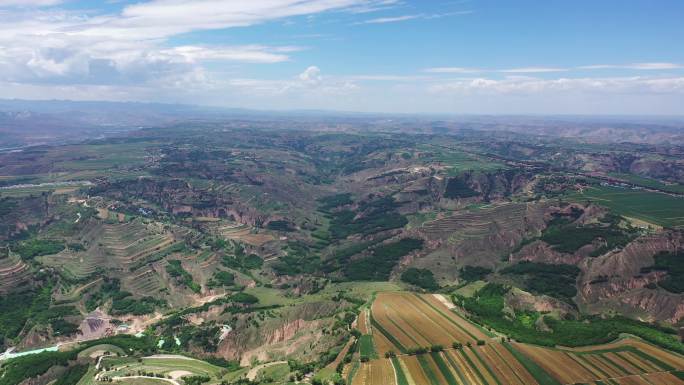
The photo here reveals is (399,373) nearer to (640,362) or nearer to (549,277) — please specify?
(640,362)

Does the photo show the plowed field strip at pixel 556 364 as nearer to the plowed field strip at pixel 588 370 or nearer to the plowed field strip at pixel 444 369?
the plowed field strip at pixel 588 370

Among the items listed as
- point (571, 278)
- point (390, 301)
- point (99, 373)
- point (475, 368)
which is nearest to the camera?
point (475, 368)

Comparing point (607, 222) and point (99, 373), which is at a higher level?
point (607, 222)

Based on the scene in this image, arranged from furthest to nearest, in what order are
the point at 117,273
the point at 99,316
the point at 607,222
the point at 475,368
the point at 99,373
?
the point at 607,222 → the point at 117,273 → the point at 99,316 → the point at 99,373 → the point at 475,368

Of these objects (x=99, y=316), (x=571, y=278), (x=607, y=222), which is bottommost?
(x=99, y=316)

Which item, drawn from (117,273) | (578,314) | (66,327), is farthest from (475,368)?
(117,273)

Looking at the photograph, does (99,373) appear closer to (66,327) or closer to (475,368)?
(66,327)
